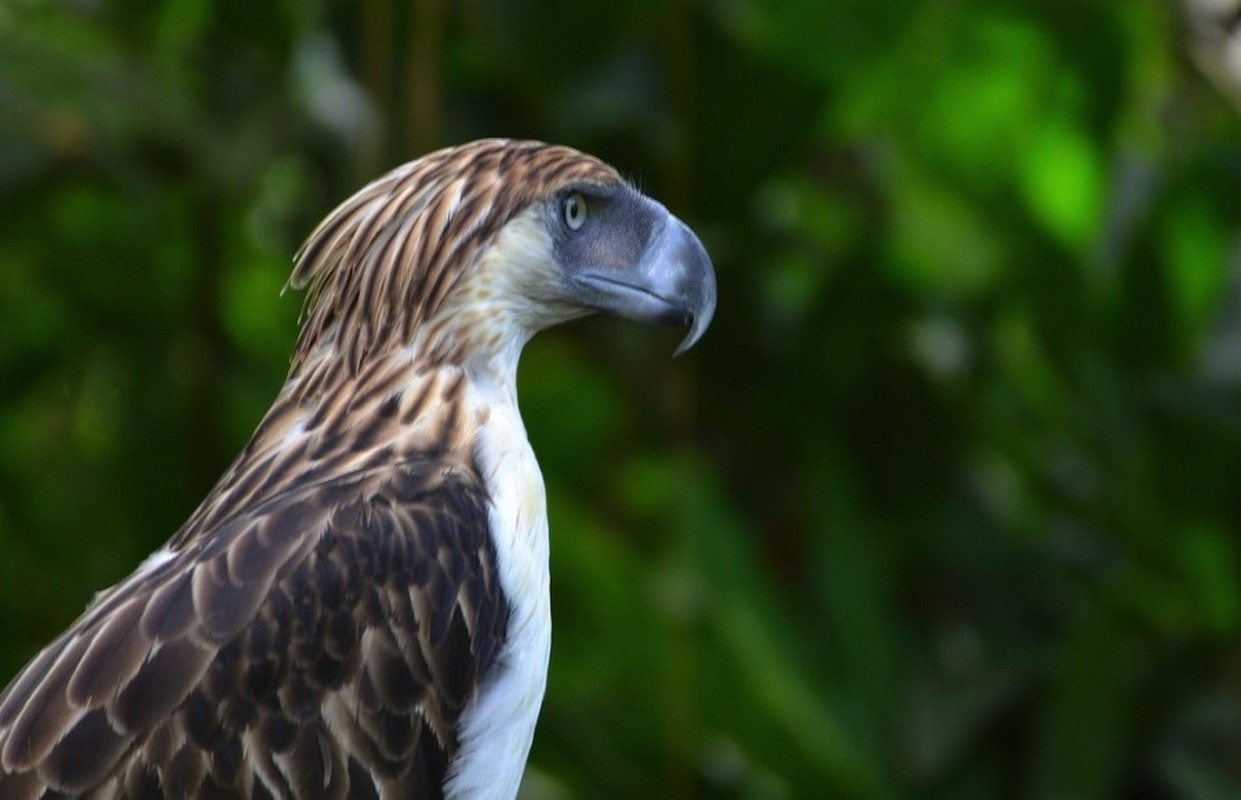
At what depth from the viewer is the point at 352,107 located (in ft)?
17.6

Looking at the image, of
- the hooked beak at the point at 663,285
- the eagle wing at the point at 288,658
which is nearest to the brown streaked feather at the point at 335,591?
the eagle wing at the point at 288,658

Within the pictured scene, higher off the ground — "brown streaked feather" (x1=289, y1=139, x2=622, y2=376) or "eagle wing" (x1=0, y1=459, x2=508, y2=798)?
"brown streaked feather" (x1=289, y1=139, x2=622, y2=376)

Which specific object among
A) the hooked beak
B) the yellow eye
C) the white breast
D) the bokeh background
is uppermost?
the yellow eye

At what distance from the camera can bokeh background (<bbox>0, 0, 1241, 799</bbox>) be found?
4828mm

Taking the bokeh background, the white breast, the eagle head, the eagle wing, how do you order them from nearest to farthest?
the eagle wing, the white breast, the eagle head, the bokeh background

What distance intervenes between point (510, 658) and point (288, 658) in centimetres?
30

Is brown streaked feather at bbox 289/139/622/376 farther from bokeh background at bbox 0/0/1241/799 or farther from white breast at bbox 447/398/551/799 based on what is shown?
bokeh background at bbox 0/0/1241/799

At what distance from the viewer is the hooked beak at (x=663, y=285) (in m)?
2.78

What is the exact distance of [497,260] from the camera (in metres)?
2.78

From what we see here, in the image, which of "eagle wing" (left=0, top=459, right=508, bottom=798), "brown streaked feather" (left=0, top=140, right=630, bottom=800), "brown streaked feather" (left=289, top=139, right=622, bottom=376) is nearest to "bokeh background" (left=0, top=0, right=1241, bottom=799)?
"brown streaked feather" (left=289, top=139, right=622, bottom=376)

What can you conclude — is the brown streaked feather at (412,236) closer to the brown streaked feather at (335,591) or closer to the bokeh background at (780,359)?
the brown streaked feather at (335,591)

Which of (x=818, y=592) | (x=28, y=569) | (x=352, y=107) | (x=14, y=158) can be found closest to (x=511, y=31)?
(x=352, y=107)

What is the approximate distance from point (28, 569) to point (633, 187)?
122 inches

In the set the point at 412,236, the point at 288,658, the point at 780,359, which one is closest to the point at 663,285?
the point at 412,236
